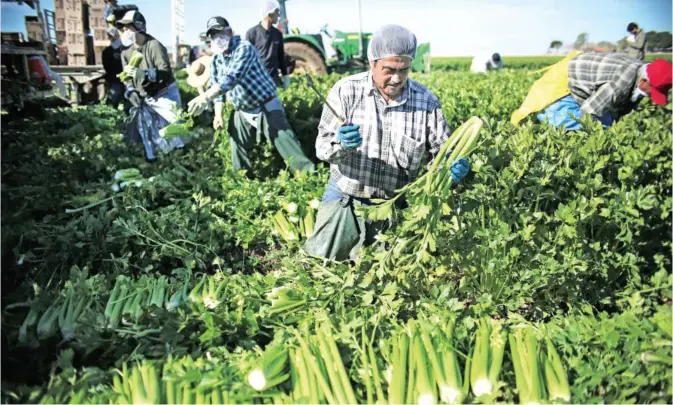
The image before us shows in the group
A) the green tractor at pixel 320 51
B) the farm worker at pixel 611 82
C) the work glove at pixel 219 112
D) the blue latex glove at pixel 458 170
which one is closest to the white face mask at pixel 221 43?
the work glove at pixel 219 112

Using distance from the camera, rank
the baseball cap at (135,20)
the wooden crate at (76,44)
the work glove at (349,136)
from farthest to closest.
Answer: the wooden crate at (76,44)
the baseball cap at (135,20)
the work glove at (349,136)

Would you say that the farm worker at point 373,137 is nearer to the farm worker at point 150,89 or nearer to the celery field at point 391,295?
the celery field at point 391,295

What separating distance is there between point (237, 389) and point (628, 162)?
112 inches

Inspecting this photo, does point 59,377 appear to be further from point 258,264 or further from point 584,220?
point 584,220

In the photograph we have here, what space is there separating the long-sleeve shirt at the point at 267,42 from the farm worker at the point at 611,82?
4.77 metres

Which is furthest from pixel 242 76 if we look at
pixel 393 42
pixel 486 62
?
pixel 486 62

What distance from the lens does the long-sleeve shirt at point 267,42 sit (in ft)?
27.7

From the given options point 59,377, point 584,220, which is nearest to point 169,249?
point 59,377

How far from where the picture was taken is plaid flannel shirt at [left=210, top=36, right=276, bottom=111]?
18.7 feet

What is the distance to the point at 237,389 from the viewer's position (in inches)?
93.4

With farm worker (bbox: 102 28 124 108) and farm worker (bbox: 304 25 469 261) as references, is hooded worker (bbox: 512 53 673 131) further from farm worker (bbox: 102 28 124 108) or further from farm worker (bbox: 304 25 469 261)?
farm worker (bbox: 102 28 124 108)

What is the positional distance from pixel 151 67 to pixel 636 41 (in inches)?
501

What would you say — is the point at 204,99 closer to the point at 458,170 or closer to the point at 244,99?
the point at 244,99

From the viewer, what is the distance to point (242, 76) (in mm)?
5758
